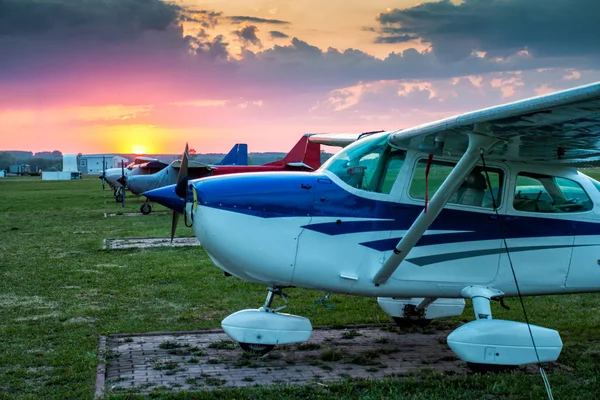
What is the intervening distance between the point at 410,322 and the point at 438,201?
2694 millimetres

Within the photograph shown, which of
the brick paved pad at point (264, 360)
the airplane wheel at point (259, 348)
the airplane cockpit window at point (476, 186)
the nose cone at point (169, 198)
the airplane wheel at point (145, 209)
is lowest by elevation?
the airplane wheel at point (145, 209)

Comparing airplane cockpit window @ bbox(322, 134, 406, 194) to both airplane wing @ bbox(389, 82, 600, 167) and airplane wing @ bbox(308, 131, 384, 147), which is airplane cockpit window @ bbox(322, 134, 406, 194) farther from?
airplane wing @ bbox(308, 131, 384, 147)

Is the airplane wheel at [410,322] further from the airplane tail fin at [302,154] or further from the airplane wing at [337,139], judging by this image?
the airplane tail fin at [302,154]

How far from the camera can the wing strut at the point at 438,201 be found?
597cm

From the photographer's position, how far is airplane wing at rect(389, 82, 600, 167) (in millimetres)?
5004

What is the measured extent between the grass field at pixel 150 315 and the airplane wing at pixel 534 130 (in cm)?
215

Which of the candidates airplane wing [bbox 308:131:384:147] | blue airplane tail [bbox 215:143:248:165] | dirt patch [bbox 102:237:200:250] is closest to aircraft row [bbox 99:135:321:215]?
blue airplane tail [bbox 215:143:248:165]

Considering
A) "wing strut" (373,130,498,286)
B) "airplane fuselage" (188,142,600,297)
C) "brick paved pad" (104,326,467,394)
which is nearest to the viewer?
"wing strut" (373,130,498,286)

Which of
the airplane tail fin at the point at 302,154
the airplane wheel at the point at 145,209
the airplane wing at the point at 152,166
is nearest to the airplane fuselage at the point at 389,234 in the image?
the airplane wheel at the point at 145,209

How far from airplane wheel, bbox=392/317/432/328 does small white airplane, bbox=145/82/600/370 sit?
1.52 m

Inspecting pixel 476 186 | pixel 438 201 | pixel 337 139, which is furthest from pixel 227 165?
pixel 438 201

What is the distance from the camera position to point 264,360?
6.91m

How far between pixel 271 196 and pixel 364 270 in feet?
3.95

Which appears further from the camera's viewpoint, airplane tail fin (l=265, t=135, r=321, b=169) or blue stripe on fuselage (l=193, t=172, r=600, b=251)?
airplane tail fin (l=265, t=135, r=321, b=169)
